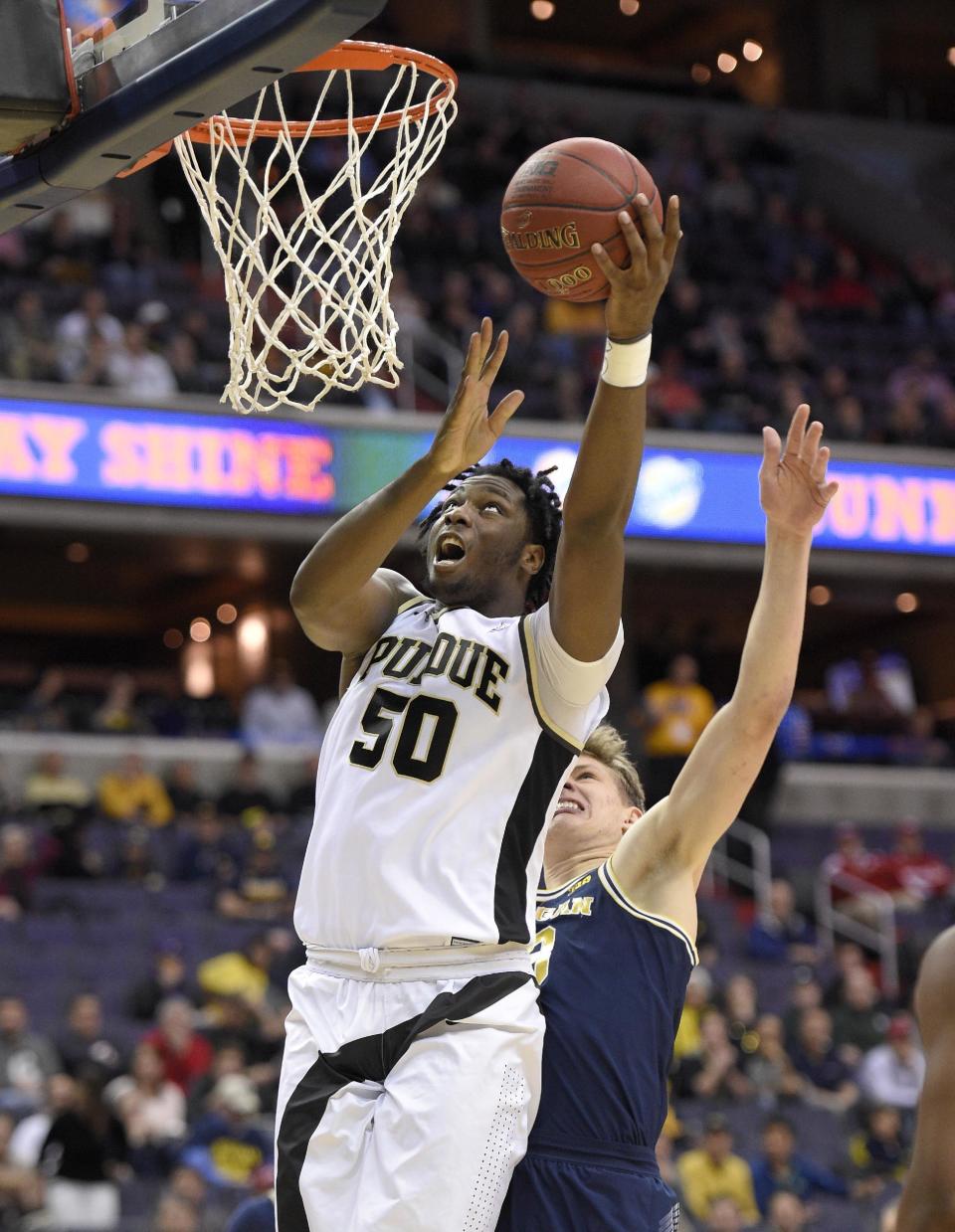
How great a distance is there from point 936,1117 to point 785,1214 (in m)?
7.28

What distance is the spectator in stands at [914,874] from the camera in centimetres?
1525

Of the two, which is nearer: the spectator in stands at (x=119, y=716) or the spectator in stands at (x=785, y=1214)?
the spectator in stands at (x=785, y=1214)

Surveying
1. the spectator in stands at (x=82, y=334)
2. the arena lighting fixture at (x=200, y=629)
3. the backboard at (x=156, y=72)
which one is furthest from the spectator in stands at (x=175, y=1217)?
the arena lighting fixture at (x=200, y=629)

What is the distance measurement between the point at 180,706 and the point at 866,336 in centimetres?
849

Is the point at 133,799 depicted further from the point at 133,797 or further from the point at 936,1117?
the point at 936,1117

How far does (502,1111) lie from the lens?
3.32m

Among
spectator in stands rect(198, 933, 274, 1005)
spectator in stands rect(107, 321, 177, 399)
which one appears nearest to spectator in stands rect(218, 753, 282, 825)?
spectator in stands rect(198, 933, 274, 1005)

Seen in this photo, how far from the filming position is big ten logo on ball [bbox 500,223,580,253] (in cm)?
355

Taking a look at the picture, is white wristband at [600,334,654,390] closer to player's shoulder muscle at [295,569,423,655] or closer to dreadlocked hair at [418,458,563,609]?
dreadlocked hair at [418,458,563,609]

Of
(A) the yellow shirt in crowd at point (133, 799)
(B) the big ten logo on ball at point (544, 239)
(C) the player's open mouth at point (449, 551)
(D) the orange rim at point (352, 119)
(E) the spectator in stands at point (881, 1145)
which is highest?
(D) the orange rim at point (352, 119)

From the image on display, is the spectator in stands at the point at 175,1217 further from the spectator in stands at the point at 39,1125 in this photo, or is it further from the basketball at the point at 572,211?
the basketball at the point at 572,211

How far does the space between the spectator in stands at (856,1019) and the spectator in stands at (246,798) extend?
4279 millimetres

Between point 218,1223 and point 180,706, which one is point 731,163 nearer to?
point 180,706

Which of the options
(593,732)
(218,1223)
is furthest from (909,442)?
(593,732)
